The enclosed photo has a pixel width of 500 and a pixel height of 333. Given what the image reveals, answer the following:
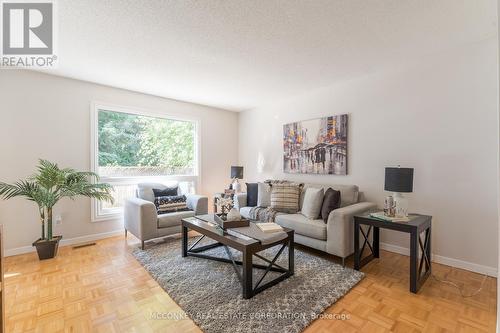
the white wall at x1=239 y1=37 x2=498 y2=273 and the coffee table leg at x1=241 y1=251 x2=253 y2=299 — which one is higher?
the white wall at x1=239 y1=37 x2=498 y2=273

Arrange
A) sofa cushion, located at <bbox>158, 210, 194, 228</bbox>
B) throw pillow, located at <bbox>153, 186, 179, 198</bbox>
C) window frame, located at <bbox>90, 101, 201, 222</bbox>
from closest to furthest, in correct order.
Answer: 1. sofa cushion, located at <bbox>158, 210, 194, 228</bbox>
2. window frame, located at <bbox>90, 101, 201, 222</bbox>
3. throw pillow, located at <bbox>153, 186, 179, 198</bbox>

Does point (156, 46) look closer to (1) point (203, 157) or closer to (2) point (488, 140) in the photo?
(1) point (203, 157)

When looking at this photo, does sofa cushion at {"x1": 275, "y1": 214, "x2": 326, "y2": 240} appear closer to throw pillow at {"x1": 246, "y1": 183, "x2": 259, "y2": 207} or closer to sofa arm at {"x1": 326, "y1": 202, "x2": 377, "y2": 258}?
sofa arm at {"x1": 326, "y1": 202, "x2": 377, "y2": 258}

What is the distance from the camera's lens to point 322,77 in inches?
128

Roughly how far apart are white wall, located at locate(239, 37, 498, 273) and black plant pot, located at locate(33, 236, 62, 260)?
3899mm

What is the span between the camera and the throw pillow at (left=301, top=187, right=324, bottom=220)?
294cm

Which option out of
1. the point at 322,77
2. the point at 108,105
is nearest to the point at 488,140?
the point at 322,77

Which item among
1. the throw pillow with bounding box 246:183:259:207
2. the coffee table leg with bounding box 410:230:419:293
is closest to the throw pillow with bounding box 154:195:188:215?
the throw pillow with bounding box 246:183:259:207

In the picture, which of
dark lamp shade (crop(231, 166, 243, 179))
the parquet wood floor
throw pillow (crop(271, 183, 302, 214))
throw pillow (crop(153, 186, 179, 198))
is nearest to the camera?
the parquet wood floor

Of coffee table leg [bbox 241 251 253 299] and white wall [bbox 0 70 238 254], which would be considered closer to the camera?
coffee table leg [bbox 241 251 253 299]

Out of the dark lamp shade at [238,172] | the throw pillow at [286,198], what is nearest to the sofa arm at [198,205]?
the dark lamp shade at [238,172]

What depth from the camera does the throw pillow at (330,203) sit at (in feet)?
9.18

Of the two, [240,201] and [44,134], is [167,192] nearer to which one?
[240,201]

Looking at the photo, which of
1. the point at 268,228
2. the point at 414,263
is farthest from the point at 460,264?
the point at 268,228
